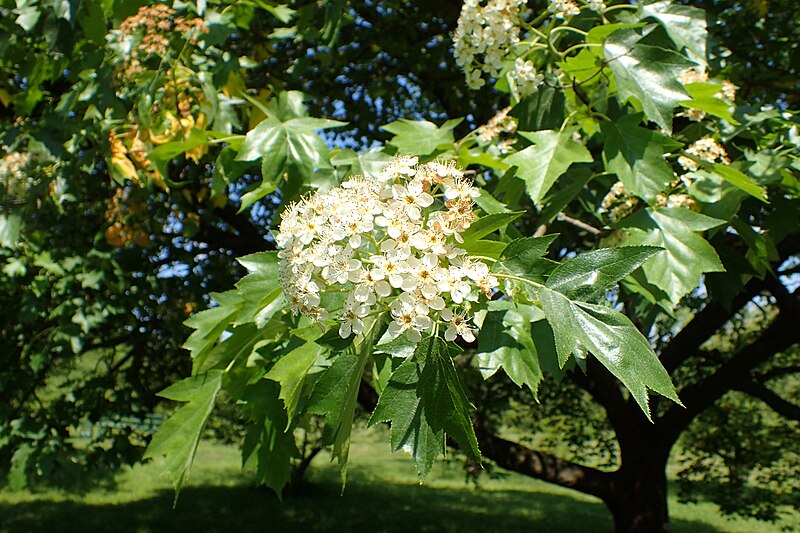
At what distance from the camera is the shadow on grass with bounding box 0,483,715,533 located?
30.3 feet

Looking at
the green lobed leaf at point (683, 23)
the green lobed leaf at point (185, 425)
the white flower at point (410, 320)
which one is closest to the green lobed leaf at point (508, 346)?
the white flower at point (410, 320)

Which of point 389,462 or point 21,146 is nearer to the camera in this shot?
point 21,146

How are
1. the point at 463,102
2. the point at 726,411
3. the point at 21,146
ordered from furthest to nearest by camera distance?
the point at 726,411 → the point at 463,102 → the point at 21,146

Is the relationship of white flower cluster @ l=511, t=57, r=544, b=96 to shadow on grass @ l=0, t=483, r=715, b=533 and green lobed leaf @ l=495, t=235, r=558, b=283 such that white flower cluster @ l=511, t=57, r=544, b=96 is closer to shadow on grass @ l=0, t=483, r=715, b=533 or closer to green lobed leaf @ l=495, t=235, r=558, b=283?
green lobed leaf @ l=495, t=235, r=558, b=283

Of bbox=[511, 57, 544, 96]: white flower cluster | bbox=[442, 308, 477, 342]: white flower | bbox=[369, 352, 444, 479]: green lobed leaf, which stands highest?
bbox=[511, 57, 544, 96]: white flower cluster

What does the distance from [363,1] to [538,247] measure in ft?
14.5

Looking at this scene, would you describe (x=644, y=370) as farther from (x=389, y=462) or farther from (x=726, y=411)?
(x=389, y=462)

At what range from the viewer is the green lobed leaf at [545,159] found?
5.73ft

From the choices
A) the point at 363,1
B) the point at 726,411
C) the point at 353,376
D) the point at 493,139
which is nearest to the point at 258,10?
the point at 363,1

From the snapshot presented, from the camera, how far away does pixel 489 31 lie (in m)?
2.04

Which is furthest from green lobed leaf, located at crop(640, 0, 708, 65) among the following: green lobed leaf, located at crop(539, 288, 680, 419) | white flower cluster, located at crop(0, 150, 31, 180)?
white flower cluster, located at crop(0, 150, 31, 180)

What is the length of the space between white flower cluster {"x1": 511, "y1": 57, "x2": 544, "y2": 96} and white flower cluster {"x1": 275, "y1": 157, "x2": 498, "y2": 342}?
75 cm

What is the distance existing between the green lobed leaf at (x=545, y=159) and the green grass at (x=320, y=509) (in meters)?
8.25

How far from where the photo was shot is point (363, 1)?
5.19 m
